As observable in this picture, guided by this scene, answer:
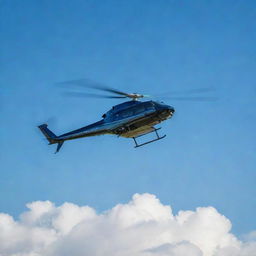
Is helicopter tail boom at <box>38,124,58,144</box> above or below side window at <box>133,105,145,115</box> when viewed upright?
above

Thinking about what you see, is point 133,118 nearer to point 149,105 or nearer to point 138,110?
point 138,110

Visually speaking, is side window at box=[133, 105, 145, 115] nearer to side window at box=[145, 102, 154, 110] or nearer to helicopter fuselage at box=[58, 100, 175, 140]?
helicopter fuselage at box=[58, 100, 175, 140]

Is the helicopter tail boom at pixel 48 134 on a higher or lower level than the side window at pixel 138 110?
higher

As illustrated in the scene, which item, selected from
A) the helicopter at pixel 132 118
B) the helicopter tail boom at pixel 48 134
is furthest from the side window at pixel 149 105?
the helicopter tail boom at pixel 48 134

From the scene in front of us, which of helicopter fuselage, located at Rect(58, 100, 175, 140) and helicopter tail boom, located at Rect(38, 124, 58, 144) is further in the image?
helicopter tail boom, located at Rect(38, 124, 58, 144)

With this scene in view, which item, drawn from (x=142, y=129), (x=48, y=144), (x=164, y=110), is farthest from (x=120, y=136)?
→ (x=48, y=144)

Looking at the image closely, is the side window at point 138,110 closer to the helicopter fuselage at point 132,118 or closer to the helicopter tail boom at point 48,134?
the helicopter fuselage at point 132,118

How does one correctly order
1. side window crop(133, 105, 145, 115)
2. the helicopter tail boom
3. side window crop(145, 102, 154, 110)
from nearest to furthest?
side window crop(145, 102, 154, 110)
side window crop(133, 105, 145, 115)
the helicopter tail boom

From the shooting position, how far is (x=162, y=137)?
43969 millimetres

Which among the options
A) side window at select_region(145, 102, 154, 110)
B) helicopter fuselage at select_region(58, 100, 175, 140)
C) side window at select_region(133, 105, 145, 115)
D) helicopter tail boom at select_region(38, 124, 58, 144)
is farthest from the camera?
helicopter tail boom at select_region(38, 124, 58, 144)

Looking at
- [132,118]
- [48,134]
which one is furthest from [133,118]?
[48,134]

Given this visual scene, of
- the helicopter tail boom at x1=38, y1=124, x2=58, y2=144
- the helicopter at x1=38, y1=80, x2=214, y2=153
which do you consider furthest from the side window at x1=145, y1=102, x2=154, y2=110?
the helicopter tail boom at x1=38, y1=124, x2=58, y2=144

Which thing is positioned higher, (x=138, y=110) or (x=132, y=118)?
(x=138, y=110)

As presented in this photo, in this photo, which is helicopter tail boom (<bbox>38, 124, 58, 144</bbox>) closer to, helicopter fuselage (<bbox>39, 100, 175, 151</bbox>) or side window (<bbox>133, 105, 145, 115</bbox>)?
helicopter fuselage (<bbox>39, 100, 175, 151</bbox>)
